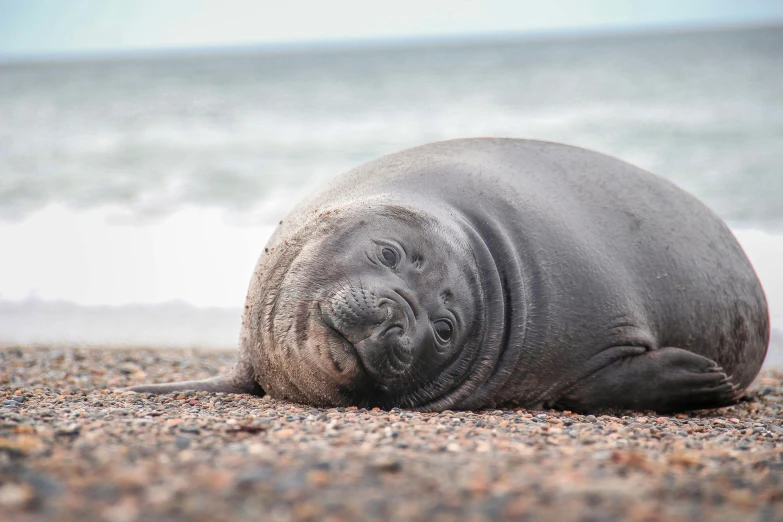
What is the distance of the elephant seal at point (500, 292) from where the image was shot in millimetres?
3789

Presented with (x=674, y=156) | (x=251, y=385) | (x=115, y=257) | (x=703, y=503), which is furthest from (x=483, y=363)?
(x=674, y=156)

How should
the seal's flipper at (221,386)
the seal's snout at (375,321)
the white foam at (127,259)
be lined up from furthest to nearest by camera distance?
the white foam at (127,259) < the seal's flipper at (221,386) < the seal's snout at (375,321)

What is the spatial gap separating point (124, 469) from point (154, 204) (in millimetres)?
12858

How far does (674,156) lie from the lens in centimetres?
1723

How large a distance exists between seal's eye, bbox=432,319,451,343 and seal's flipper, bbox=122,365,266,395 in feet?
4.13

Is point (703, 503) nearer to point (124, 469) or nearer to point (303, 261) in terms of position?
point (124, 469)

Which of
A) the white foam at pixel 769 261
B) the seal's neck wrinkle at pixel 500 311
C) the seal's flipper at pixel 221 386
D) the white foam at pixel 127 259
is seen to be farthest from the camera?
the white foam at pixel 127 259

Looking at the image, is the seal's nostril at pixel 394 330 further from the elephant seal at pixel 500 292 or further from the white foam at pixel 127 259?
the white foam at pixel 127 259

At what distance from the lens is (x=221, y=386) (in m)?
4.74

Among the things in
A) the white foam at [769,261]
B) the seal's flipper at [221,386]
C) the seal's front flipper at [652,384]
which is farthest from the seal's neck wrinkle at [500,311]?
the white foam at [769,261]

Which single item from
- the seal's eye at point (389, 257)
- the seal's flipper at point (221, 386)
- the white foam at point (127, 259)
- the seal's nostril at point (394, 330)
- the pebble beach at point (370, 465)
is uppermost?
the white foam at point (127, 259)

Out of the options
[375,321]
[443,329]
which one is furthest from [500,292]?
[375,321]

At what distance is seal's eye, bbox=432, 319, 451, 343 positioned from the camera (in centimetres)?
382

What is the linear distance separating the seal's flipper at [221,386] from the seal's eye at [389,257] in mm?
1256
